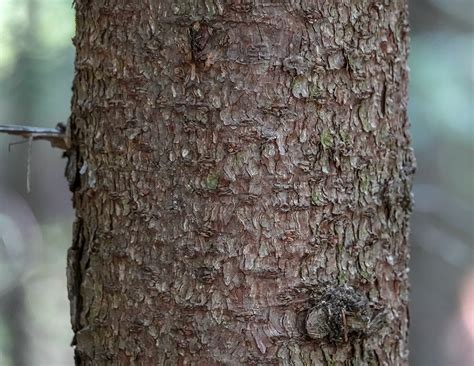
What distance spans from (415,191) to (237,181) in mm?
3268

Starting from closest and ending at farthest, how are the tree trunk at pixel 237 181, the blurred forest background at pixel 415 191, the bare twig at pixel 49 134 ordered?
the tree trunk at pixel 237 181, the bare twig at pixel 49 134, the blurred forest background at pixel 415 191


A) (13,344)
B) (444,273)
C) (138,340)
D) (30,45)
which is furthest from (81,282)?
(444,273)

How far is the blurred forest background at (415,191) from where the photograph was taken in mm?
4215

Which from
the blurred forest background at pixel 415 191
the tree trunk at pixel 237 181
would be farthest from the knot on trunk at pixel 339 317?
the blurred forest background at pixel 415 191

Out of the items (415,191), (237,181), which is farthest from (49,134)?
(415,191)

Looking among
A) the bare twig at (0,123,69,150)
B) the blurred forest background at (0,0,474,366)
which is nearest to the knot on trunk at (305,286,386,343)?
the bare twig at (0,123,69,150)

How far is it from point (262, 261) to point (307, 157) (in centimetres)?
18

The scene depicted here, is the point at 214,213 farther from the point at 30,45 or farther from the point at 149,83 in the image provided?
the point at 30,45

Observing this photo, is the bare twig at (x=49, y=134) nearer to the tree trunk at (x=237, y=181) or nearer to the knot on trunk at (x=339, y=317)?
the tree trunk at (x=237, y=181)

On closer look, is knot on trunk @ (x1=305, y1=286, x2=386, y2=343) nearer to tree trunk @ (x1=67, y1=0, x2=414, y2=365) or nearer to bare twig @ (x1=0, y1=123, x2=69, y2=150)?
A: tree trunk @ (x1=67, y1=0, x2=414, y2=365)

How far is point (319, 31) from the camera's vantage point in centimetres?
104

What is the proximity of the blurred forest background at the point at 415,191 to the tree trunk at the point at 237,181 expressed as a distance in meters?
2.48

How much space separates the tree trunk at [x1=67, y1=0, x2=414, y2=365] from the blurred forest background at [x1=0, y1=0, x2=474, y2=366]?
2477 millimetres

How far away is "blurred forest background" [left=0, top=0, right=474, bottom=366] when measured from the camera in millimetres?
4215
